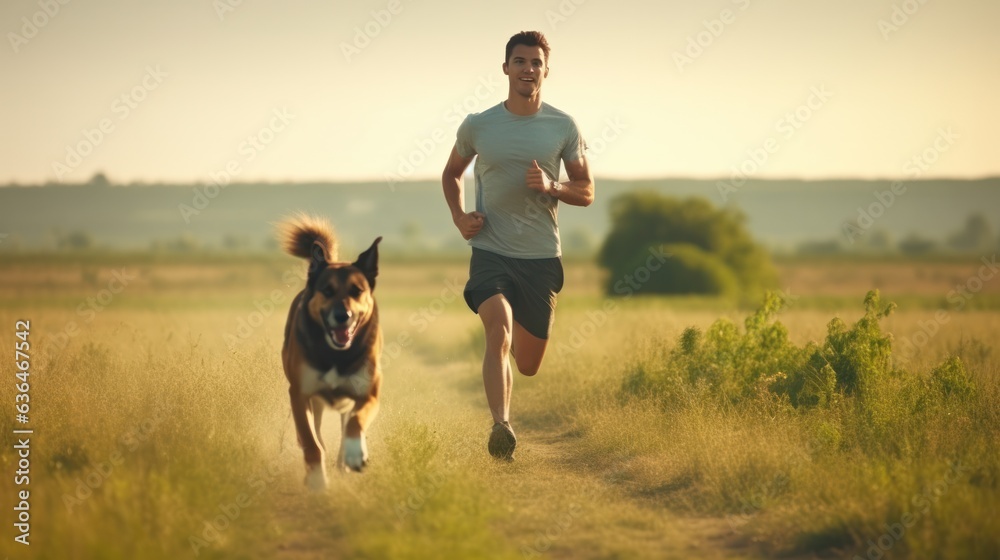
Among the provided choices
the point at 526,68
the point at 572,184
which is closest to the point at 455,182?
the point at 572,184

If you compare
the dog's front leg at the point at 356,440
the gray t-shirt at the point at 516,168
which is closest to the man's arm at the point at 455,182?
the gray t-shirt at the point at 516,168

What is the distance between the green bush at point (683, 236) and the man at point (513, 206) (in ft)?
125

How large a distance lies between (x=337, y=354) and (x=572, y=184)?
253 cm

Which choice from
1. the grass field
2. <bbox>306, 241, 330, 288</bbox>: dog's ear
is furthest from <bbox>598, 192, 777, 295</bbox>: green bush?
<bbox>306, 241, 330, 288</bbox>: dog's ear

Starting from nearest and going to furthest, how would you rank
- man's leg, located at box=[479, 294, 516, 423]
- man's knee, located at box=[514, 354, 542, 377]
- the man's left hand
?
A: the man's left hand
man's leg, located at box=[479, 294, 516, 423]
man's knee, located at box=[514, 354, 542, 377]

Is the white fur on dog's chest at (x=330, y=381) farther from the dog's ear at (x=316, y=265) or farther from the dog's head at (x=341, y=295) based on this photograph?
the dog's ear at (x=316, y=265)

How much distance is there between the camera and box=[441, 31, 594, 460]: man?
805 centimetres

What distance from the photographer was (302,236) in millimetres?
7840

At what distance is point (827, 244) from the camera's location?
115 m

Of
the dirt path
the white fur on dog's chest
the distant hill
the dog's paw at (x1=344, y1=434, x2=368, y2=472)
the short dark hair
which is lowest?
the dirt path

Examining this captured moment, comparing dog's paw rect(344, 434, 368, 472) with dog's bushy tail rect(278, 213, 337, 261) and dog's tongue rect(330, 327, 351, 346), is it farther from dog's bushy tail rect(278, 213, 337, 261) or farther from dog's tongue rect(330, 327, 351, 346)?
dog's bushy tail rect(278, 213, 337, 261)

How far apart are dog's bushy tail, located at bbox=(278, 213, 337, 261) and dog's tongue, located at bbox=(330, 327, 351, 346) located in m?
1.31

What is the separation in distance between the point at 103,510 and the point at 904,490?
4485 mm

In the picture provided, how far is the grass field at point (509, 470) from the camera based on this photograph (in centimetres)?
563
